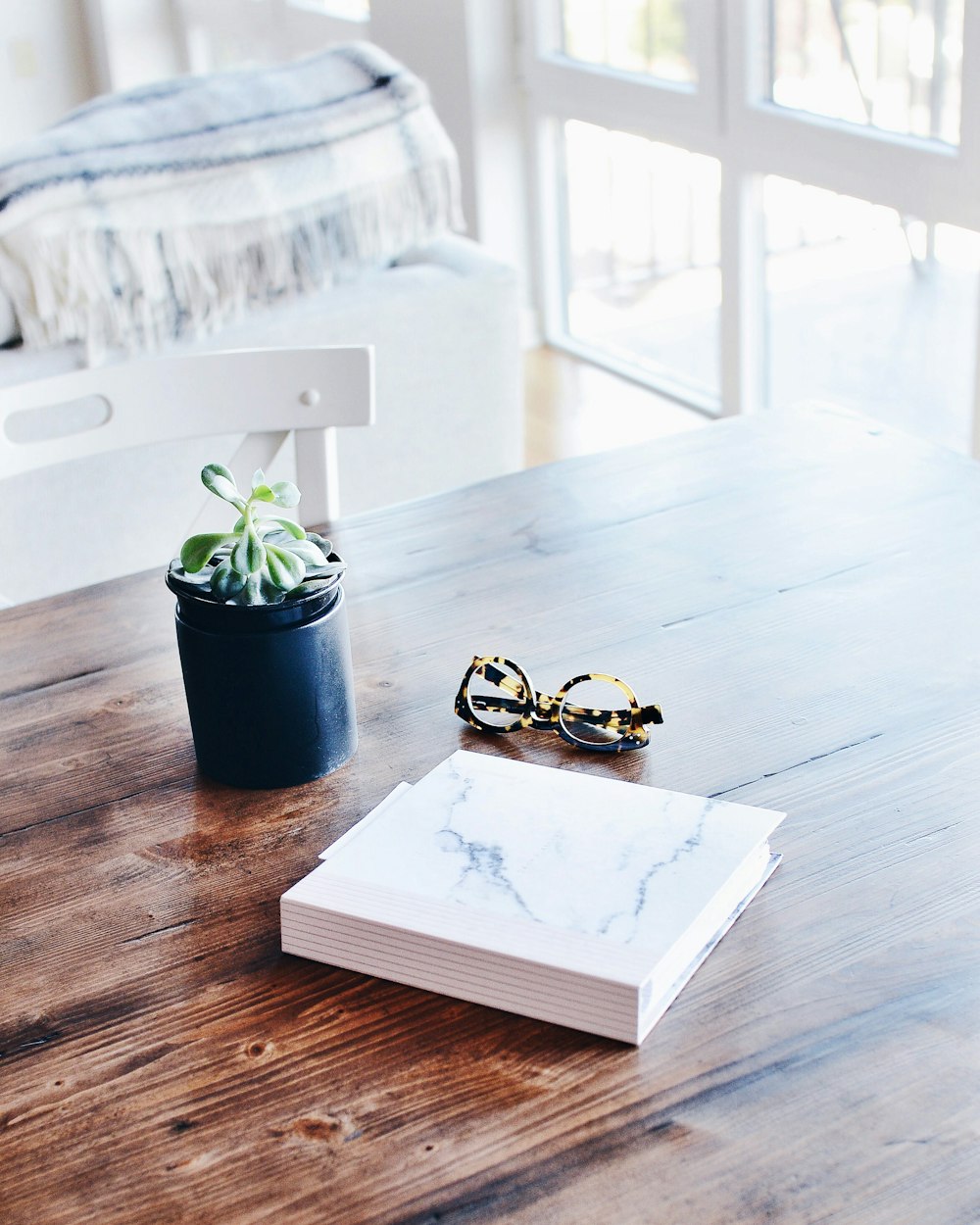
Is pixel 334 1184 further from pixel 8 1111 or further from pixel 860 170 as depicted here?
pixel 860 170

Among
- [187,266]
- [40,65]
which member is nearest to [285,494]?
[187,266]

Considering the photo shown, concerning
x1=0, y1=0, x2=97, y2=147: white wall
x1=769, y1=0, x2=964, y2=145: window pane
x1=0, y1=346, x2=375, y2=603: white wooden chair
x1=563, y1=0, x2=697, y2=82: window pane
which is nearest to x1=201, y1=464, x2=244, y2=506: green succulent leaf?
x1=0, y1=346, x2=375, y2=603: white wooden chair

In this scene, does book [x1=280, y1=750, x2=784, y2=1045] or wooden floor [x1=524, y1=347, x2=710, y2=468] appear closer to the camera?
book [x1=280, y1=750, x2=784, y2=1045]

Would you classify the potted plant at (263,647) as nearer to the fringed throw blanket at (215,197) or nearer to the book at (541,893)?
the book at (541,893)

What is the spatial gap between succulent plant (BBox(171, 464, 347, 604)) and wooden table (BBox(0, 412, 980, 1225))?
126 mm

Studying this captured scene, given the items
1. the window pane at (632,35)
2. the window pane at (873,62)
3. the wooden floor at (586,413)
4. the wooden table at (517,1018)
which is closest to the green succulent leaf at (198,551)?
the wooden table at (517,1018)

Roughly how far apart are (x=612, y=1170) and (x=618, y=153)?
10.2 feet

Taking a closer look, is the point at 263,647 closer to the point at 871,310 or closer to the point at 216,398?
the point at 216,398

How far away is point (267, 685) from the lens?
0.84 m

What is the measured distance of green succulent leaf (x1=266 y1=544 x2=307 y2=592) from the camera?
2.66 feet

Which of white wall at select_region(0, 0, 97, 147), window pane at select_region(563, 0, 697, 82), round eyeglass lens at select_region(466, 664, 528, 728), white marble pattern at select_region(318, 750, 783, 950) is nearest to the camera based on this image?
white marble pattern at select_region(318, 750, 783, 950)

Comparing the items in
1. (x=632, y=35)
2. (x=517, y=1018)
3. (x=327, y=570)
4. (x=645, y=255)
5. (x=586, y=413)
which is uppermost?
(x=632, y=35)

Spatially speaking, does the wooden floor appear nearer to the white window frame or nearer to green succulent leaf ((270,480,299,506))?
the white window frame

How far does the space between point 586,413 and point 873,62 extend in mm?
1043
